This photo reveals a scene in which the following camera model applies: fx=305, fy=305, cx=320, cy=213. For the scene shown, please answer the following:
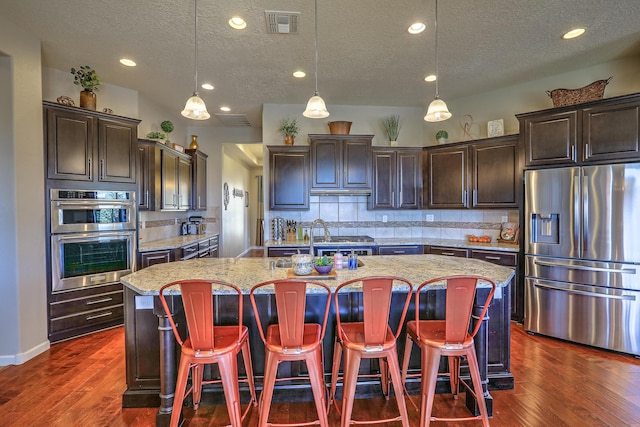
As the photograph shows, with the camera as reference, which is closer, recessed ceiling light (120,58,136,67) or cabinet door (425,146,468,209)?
recessed ceiling light (120,58,136,67)

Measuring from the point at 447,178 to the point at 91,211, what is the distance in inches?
179

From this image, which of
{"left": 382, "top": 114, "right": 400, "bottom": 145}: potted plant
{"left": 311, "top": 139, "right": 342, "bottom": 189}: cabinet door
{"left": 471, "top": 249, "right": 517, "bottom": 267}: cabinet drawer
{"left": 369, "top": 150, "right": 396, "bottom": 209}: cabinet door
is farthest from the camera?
{"left": 382, "top": 114, "right": 400, "bottom": 145}: potted plant

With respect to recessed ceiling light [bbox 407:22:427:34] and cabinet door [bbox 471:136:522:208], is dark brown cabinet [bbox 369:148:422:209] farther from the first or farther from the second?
recessed ceiling light [bbox 407:22:427:34]

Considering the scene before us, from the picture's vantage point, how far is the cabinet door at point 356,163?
4.50 m

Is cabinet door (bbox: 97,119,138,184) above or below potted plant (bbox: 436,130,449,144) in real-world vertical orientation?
below

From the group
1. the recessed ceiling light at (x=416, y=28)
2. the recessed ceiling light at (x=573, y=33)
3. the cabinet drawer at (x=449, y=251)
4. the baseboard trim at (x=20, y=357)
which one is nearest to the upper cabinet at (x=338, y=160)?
the cabinet drawer at (x=449, y=251)

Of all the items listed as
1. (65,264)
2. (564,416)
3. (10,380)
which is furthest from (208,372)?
(564,416)

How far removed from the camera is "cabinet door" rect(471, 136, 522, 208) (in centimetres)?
387

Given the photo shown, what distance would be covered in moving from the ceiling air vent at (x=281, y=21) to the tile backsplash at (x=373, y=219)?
2.56 m

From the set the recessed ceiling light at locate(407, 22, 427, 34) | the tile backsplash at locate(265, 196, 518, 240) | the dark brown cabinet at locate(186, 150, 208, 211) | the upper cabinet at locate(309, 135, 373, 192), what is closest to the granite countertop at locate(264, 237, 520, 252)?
the tile backsplash at locate(265, 196, 518, 240)

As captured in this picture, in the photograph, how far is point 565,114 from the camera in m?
3.28

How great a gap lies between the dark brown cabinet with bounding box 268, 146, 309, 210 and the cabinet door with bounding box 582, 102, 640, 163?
325cm

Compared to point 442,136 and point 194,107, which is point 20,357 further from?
point 442,136

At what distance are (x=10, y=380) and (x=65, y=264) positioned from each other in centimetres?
110
